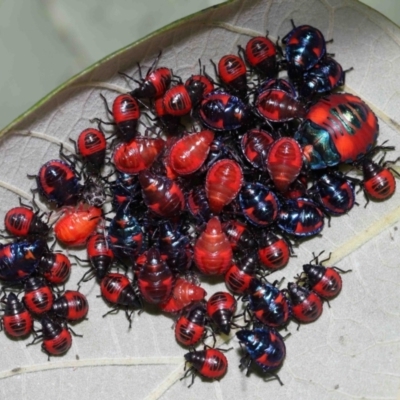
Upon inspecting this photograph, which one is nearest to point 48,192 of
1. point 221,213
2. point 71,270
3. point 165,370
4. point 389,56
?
point 71,270

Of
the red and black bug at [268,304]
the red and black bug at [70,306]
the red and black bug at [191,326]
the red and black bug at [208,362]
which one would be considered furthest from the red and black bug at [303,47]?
the red and black bug at [70,306]

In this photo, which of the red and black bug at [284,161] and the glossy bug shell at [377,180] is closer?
the red and black bug at [284,161]

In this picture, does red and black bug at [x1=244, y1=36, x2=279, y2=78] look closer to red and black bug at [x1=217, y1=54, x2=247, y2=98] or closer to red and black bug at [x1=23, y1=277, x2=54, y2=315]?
red and black bug at [x1=217, y1=54, x2=247, y2=98]

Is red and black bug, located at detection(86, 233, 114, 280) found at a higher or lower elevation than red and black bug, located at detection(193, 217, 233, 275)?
higher

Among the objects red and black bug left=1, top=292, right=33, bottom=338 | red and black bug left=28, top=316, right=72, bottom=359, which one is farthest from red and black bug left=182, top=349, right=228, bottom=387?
red and black bug left=1, top=292, right=33, bottom=338

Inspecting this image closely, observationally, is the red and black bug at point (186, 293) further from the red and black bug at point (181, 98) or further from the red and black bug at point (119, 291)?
the red and black bug at point (181, 98)

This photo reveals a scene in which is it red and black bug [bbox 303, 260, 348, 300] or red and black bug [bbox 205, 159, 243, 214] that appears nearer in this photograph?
red and black bug [bbox 205, 159, 243, 214]

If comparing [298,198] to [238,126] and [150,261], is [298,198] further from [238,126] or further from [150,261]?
[150,261]

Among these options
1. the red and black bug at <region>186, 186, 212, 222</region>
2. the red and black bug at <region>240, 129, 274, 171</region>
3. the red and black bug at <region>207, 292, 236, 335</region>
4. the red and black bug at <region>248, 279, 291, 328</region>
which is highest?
the red and black bug at <region>240, 129, 274, 171</region>
